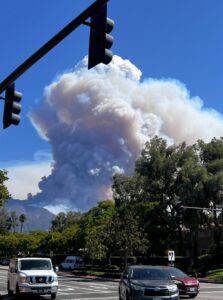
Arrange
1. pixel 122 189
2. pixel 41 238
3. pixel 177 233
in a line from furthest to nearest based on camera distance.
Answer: pixel 41 238, pixel 122 189, pixel 177 233

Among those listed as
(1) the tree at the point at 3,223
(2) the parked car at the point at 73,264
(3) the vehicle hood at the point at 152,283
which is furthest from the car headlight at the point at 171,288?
(1) the tree at the point at 3,223

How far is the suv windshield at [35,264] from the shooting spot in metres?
24.7

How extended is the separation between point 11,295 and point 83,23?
1761cm

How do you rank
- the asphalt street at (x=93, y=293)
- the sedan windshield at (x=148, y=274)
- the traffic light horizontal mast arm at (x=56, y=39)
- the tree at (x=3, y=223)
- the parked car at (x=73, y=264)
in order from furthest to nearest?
the tree at (x=3, y=223) < the parked car at (x=73, y=264) < the asphalt street at (x=93, y=293) < the sedan windshield at (x=148, y=274) < the traffic light horizontal mast arm at (x=56, y=39)

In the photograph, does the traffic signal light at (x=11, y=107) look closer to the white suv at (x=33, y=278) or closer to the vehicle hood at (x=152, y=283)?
the vehicle hood at (x=152, y=283)

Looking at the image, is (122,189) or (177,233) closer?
(177,233)

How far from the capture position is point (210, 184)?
58.7 m

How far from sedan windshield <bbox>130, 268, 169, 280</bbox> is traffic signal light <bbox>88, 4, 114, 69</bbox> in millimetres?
10002

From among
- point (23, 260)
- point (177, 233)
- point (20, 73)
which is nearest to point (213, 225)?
point (177, 233)

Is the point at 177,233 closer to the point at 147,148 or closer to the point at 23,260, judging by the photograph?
the point at 147,148

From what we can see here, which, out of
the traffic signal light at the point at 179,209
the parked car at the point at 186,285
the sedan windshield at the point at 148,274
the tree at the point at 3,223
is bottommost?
the parked car at the point at 186,285

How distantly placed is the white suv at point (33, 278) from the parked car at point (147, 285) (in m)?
5.20

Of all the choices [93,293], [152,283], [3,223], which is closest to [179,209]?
[93,293]

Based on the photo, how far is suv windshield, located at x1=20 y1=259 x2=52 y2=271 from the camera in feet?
81.0
